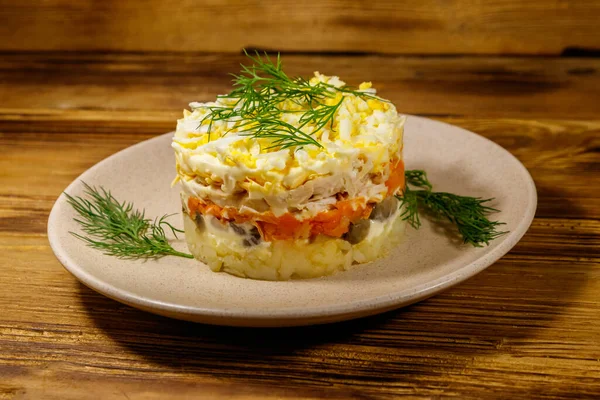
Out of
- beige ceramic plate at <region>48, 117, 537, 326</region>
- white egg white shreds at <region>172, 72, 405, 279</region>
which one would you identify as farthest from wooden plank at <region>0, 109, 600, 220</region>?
white egg white shreds at <region>172, 72, 405, 279</region>

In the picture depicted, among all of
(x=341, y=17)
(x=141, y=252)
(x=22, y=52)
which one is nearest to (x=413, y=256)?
(x=141, y=252)

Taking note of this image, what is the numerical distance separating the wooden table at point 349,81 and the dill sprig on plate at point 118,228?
17 cm

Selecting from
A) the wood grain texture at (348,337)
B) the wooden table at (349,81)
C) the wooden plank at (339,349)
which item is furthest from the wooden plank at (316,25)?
the wooden plank at (339,349)

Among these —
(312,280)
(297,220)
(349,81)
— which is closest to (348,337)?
(312,280)

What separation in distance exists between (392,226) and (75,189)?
1141 millimetres

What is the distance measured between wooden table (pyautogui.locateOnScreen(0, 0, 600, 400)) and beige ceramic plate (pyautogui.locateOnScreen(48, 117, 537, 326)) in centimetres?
12

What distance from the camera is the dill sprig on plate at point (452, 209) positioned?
8.00 ft

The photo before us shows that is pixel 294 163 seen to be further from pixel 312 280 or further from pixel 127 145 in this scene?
pixel 127 145

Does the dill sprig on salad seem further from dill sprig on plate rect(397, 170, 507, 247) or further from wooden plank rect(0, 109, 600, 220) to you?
wooden plank rect(0, 109, 600, 220)

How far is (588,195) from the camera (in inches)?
120

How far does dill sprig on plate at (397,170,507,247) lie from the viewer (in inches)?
96.0

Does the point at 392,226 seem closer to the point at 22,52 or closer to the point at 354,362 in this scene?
the point at 354,362

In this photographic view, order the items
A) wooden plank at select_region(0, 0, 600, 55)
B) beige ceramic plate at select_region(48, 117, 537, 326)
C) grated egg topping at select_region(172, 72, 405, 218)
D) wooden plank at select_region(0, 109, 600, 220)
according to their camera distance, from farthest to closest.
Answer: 1. wooden plank at select_region(0, 0, 600, 55)
2. wooden plank at select_region(0, 109, 600, 220)
3. grated egg topping at select_region(172, 72, 405, 218)
4. beige ceramic plate at select_region(48, 117, 537, 326)

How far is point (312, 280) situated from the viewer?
7.76 feet
